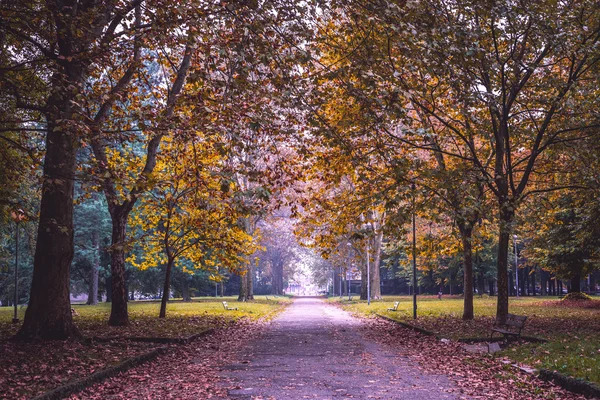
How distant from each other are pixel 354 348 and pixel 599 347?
5168 mm

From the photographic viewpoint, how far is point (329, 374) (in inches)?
346

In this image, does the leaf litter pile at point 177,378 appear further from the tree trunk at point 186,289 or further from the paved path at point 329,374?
the tree trunk at point 186,289

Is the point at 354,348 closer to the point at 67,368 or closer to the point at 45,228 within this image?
the point at 67,368

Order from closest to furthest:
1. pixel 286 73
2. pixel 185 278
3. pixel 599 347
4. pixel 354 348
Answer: pixel 286 73 < pixel 599 347 < pixel 354 348 < pixel 185 278

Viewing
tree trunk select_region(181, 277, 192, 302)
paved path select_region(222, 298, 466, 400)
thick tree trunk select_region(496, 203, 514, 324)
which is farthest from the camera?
tree trunk select_region(181, 277, 192, 302)

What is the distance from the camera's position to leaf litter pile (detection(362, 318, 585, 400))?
7.41 metres

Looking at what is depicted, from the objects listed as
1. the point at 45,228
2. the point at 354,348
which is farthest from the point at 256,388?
the point at 45,228

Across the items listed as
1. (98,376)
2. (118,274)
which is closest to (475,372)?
(98,376)

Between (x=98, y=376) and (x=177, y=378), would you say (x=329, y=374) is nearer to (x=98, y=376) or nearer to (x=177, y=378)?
(x=177, y=378)

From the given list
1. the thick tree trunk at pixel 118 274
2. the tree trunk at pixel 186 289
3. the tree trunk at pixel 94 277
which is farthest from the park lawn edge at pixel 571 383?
the tree trunk at pixel 186 289

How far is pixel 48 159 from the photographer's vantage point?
11.6 meters

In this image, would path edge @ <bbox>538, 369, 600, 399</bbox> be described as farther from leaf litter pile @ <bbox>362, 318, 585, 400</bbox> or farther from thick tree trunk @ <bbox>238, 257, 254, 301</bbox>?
thick tree trunk @ <bbox>238, 257, 254, 301</bbox>

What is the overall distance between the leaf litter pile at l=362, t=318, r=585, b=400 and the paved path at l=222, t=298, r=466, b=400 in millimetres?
356

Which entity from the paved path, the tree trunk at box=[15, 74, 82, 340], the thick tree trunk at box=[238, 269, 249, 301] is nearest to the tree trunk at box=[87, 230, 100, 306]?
the thick tree trunk at box=[238, 269, 249, 301]
